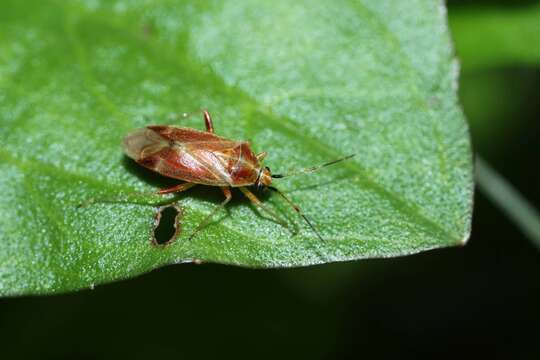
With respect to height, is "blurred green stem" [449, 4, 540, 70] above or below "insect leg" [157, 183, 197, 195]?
above

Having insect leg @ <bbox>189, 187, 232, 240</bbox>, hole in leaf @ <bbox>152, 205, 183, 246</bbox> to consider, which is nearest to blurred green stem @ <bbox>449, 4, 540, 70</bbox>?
insect leg @ <bbox>189, 187, 232, 240</bbox>

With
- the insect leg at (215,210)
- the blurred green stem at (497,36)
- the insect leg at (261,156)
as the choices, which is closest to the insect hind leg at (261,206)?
the insect leg at (215,210)

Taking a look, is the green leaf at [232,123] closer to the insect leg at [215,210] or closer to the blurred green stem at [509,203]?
the insect leg at [215,210]

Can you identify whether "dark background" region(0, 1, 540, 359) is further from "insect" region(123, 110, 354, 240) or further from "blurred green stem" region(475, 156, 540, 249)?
"insect" region(123, 110, 354, 240)

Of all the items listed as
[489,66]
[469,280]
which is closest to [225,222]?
[489,66]

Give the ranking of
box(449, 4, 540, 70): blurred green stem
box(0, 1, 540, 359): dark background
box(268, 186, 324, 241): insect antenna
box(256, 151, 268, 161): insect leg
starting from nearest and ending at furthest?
box(268, 186, 324, 241): insect antenna, box(256, 151, 268, 161): insect leg, box(449, 4, 540, 70): blurred green stem, box(0, 1, 540, 359): dark background

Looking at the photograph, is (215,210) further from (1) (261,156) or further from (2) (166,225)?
(1) (261,156)

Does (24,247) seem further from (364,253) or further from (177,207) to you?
(364,253)
